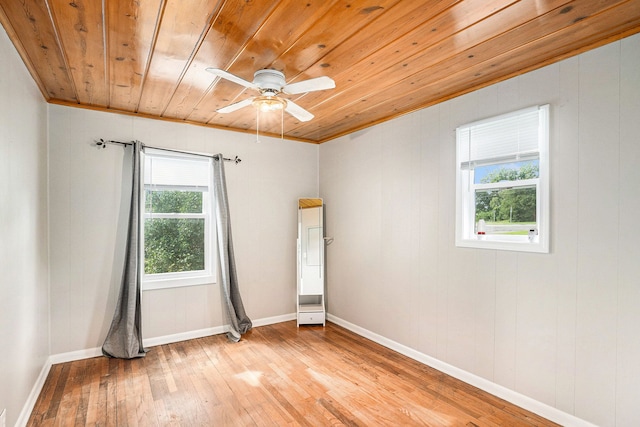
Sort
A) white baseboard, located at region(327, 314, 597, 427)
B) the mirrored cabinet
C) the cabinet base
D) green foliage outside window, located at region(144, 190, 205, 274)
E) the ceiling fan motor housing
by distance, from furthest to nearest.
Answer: the mirrored cabinet
the cabinet base
green foliage outside window, located at region(144, 190, 205, 274)
the ceiling fan motor housing
white baseboard, located at region(327, 314, 597, 427)

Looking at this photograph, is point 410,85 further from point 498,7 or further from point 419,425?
point 419,425

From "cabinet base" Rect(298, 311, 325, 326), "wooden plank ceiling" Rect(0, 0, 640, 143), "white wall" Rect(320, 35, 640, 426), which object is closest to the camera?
"wooden plank ceiling" Rect(0, 0, 640, 143)

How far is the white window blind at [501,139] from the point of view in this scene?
2451mm

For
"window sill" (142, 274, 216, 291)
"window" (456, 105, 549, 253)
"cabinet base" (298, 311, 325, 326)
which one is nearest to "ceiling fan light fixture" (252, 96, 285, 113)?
"window" (456, 105, 549, 253)

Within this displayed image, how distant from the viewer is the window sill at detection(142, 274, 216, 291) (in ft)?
11.8

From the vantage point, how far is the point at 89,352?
130 inches

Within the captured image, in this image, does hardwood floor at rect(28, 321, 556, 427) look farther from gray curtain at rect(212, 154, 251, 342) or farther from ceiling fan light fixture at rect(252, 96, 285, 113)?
ceiling fan light fixture at rect(252, 96, 285, 113)

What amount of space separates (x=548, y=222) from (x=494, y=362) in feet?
3.82

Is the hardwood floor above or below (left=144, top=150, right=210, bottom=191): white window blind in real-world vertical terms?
below

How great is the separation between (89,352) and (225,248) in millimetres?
1614

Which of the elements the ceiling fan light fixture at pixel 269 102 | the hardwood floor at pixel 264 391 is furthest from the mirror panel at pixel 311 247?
the ceiling fan light fixture at pixel 269 102

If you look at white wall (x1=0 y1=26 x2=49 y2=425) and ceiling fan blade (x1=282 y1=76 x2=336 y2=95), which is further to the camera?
ceiling fan blade (x1=282 y1=76 x2=336 y2=95)

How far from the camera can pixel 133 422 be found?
227cm

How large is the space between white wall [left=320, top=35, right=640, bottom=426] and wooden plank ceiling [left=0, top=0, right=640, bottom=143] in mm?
258
